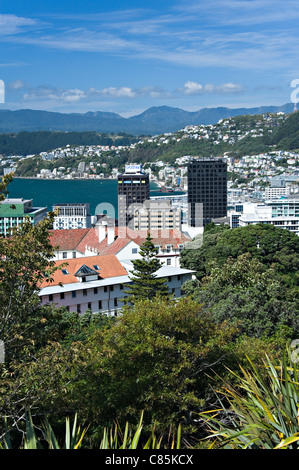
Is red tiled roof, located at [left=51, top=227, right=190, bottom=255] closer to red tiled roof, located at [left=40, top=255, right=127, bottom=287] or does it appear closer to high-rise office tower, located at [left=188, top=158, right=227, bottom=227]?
red tiled roof, located at [left=40, top=255, right=127, bottom=287]

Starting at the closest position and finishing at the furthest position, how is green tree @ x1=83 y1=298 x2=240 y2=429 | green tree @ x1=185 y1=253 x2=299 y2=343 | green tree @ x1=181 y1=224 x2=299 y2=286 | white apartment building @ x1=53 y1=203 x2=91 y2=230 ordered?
green tree @ x1=83 y1=298 x2=240 y2=429 < green tree @ x1=185 y1=253 x2=299 y2=343 < green tree @ x1=181 y1=224 x2=299 y2=286 < white apartment building @ x1=53 y1=203 x2=91 y2=230

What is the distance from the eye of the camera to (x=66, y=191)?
3996 inches

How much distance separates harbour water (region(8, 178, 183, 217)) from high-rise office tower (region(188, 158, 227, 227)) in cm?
1335

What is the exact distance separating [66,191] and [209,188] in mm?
43159

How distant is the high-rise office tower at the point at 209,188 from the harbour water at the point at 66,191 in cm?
1335

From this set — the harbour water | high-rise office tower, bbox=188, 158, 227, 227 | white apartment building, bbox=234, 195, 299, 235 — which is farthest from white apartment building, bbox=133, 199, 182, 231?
the harbour water

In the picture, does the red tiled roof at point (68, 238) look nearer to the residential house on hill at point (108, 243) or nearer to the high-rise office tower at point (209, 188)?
the residential house on hill at point (108, 243)

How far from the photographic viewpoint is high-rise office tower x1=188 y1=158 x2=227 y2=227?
63.8 m

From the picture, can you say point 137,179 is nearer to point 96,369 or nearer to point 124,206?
point 124,206

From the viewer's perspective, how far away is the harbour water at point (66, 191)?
8636 centimetres

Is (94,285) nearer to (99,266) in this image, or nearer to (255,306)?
(99,266)

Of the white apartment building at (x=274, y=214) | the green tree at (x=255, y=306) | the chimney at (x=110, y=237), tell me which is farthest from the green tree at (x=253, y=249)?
the white apartment building at (x=274, y=214)

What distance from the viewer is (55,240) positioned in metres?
23.3
